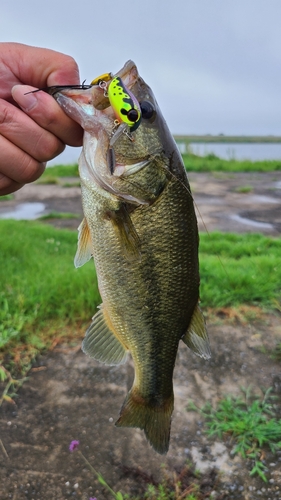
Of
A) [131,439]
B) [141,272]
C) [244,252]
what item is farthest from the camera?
[244,252]

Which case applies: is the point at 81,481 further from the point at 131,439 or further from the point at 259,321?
the point at 259,321

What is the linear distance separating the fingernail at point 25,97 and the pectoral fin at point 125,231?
50cm

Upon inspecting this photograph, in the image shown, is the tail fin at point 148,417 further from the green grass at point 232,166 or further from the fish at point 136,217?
the green grass at point 232,166

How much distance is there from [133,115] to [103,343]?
100cm

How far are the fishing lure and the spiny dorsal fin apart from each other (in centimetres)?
Answer: 86

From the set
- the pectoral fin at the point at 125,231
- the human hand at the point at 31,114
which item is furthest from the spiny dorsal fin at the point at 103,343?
the human hand at the point at 31,114

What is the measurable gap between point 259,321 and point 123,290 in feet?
8.81

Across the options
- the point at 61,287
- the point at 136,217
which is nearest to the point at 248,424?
the point at 136,217

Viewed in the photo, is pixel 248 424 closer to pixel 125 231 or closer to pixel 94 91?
pixel 125 231

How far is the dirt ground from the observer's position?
2.79 meters

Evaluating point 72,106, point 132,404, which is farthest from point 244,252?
point 72,106

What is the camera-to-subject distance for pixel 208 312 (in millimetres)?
4383

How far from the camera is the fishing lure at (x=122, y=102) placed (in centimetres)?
152

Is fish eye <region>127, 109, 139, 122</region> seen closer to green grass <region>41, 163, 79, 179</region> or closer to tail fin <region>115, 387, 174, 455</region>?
tail fin <region>115, 387, 174, 455</region>
